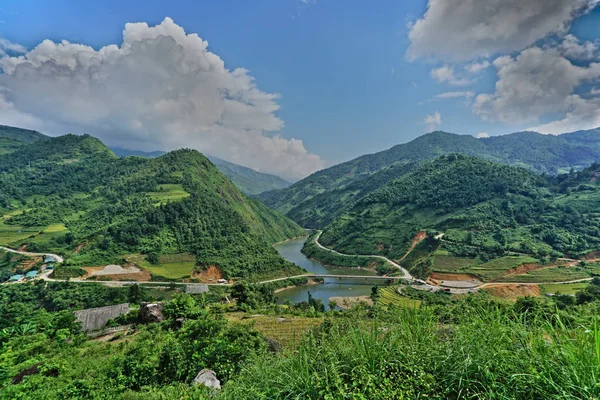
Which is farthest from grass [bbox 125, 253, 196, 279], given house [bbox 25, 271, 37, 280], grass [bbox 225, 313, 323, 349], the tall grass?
the tall grass

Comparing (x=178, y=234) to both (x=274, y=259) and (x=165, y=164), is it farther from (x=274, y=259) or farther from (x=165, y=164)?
(x=165, y=164)

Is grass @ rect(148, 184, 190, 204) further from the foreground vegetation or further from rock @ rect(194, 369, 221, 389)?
rock @ rect(194, 369, 221, 389)

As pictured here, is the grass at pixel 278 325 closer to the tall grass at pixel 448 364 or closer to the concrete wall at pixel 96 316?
the concrete wall at pixel 96 316

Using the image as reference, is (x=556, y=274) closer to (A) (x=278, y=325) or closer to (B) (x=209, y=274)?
(A) (x=278, y=325)

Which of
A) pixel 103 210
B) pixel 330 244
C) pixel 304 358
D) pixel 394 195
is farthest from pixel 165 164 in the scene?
pixel 304 358

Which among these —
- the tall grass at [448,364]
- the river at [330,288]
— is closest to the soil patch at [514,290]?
the river at [330,288]
